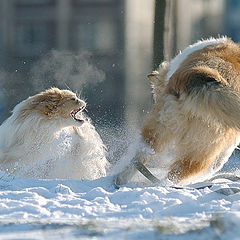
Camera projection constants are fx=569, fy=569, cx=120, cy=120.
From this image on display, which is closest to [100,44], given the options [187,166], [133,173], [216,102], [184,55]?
[184,55]

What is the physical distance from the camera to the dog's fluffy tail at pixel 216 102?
4.50 meters

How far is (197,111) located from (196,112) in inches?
1.7

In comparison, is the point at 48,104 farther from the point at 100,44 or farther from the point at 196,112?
the point at 100,44

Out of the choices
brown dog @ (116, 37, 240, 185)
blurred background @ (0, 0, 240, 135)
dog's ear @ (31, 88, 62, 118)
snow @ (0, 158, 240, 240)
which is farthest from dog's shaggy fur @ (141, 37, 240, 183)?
blurred background @ (0, 0, 240, 135)

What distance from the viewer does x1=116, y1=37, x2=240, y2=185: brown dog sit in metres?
4.62

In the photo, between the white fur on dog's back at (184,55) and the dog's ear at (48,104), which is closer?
the white fur on dog's back at (184,55)

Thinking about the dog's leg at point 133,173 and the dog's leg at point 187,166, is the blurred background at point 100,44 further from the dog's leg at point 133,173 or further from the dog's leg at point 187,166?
the dog's leg at point 133,173

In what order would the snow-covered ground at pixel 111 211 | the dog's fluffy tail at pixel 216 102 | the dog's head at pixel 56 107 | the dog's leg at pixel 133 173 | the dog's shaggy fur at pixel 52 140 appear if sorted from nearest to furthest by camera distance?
1. the snow-covered ground at pixel 111 211
2. the dog's fluffy tail at pixel 216 102
3. the dog's leg at pixel 133 173
4. the dog's shaggy fur at pixel 52 140
5. the dog's head at pixel 56 107

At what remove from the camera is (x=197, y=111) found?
479 cm

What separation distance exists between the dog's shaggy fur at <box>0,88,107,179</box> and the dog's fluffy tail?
6.77 feet

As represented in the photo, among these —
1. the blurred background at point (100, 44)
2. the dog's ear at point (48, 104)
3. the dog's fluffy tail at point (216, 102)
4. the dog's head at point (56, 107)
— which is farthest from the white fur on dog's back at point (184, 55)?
the blurred background at point (100, 44)

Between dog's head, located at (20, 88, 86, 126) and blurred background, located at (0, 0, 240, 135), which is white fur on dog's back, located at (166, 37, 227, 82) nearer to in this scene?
dog's head, located at (20, 88, 86, 126)

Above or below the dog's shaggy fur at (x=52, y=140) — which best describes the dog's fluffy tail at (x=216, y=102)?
above

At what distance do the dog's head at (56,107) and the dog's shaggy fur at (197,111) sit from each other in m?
1.04
